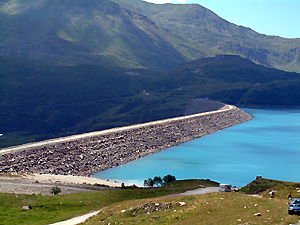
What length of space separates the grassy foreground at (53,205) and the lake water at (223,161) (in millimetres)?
41538

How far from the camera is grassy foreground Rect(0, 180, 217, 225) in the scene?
129ft

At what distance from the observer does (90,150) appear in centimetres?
10312

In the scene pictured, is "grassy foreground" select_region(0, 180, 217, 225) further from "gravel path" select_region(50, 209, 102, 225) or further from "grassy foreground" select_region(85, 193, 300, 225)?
"grassy foreground" select_region(85, 193, 300, 225)

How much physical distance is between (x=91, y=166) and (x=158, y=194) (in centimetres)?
4283

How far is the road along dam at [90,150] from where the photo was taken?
279ft

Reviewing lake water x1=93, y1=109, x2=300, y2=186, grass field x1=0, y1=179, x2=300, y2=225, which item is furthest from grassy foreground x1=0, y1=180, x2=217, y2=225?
lake water x1=93, y1=109, x2=300, y2=186

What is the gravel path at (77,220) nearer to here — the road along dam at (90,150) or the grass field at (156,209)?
the grass field at (156,209)

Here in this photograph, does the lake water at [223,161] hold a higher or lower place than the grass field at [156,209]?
lower

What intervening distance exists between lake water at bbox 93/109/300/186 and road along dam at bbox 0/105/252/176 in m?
3.01

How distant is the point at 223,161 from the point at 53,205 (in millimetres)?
86991

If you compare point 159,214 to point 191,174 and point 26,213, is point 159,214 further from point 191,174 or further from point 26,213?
point 191,174

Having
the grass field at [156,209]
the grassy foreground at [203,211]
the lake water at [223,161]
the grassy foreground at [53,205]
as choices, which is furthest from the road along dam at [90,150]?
the grassy foreground at [203,211]

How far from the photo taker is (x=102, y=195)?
50625mm

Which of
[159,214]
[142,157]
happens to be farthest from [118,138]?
[159,214]
